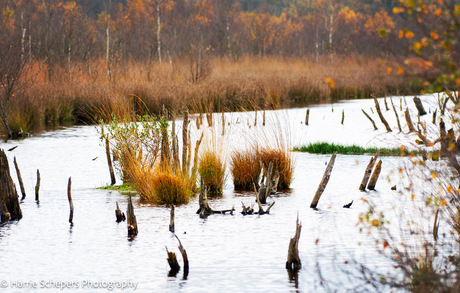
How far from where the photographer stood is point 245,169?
12.7 metres

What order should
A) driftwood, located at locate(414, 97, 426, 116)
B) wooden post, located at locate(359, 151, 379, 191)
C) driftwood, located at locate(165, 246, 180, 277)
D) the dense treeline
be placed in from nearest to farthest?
driftwood, located at locate(165, 246, 180, 277) < wooden post, located at locate(359, 151, 379, 191) < driftwood, located at locate(414, 97, 426, 116) < the dense treeline

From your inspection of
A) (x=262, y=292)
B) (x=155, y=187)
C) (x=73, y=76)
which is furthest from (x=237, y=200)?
(x=73, y=76)

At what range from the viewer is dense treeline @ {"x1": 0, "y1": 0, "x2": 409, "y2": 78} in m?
34.9

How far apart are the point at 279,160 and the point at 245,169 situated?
69 cm

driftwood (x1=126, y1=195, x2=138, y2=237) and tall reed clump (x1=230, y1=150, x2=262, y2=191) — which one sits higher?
tall reed clump (x1=230, y1=150, x2=262, y2=191)

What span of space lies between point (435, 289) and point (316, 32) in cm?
6167

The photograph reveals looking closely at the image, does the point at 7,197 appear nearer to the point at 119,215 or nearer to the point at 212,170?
the point at 119,215

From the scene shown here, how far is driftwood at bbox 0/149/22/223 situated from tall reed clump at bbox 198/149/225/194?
11.7ft

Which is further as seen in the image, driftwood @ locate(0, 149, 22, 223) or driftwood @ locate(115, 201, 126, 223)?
driftwood @ locate(115, 201, 126, 223)

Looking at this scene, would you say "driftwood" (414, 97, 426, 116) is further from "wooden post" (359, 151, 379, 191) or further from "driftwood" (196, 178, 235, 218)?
"driftwood" (196, 178, 235, 218)

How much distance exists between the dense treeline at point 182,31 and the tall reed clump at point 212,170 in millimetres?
19522

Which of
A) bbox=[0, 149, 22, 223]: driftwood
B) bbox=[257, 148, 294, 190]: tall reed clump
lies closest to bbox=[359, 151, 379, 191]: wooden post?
bbox=[257, 148, 294, 190]: tall reed clump

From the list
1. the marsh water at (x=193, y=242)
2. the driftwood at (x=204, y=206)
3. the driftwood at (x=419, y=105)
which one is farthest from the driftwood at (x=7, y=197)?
the driftwood at (x=419, y=105)

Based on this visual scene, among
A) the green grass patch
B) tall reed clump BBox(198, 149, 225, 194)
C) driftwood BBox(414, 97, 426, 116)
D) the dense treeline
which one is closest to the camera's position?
tall reed clump BBox(198, 149, 225, 194)
